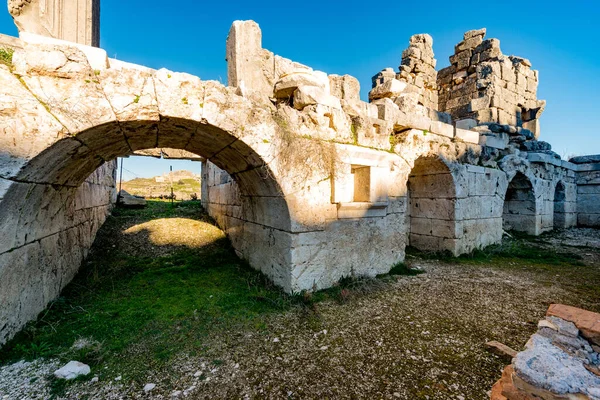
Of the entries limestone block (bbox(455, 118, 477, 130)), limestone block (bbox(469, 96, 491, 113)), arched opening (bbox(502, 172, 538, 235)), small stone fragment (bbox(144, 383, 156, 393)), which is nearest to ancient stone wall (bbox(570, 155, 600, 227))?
arched opening (bbox(502, 172, 538, 235))

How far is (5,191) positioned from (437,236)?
6.47m

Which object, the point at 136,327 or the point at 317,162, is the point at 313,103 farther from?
the point at 136,327

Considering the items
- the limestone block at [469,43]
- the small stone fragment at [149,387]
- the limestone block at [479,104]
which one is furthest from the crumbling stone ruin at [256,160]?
the limestone block at [469,43]

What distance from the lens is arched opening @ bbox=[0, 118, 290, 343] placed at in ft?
7.64

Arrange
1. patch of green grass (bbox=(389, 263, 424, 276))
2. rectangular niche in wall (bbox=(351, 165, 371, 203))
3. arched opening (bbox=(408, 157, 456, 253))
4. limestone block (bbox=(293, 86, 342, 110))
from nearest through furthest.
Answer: limestone block (bbox=(293, 86, 342, 110)) → rectangular niche in wall (bbox=(351, 165, 371, 203)) → patch of green grass (bbox=(389, 263, 424, 276)) → arched opening (bbox=(408, 157, 456, 253))

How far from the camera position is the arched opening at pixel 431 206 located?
546 cm

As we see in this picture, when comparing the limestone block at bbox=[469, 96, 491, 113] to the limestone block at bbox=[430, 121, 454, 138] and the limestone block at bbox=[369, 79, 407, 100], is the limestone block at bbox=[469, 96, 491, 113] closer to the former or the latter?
the limestone block at bbox=[430, 121, 454, 138]

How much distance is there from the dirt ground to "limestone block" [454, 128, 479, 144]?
10.2 ft

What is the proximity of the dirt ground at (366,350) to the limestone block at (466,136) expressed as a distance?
311 centimetres

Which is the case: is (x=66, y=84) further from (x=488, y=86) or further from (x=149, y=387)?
(x=488, y=86)

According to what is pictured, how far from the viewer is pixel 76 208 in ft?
12.7

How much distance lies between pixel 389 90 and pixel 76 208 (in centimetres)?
599

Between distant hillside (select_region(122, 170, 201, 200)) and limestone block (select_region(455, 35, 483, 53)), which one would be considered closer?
limestone block (select_region(455, 35, 483, 53))

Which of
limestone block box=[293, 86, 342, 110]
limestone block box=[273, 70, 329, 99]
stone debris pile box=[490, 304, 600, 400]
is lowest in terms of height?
stone debris pile box=[490, 304, 600, 400]
